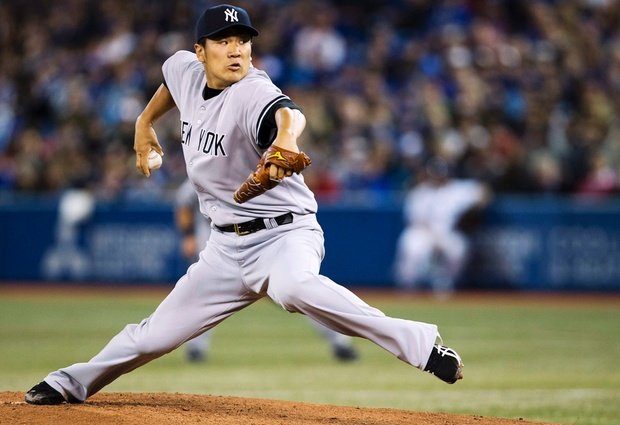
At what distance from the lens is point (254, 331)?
1398cm

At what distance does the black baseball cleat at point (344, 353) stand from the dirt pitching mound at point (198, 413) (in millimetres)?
4458

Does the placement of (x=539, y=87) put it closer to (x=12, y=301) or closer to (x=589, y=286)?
(x=589, y=286)

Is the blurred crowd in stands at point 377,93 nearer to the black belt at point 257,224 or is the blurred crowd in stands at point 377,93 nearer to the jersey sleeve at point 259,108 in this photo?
the black belt at point 257,224

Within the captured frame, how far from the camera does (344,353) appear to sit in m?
11.0

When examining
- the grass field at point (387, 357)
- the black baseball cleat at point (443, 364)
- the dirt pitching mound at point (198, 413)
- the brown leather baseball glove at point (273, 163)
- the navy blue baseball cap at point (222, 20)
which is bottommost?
the grass field at point (387, 357)

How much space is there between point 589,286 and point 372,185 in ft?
12.7

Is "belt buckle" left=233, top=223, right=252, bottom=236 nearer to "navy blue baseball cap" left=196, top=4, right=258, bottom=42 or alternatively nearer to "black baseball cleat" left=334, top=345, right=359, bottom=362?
"navy blue baseball cap" left=196, top=4, right=258, bottom=42

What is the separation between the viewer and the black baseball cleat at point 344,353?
11.0m

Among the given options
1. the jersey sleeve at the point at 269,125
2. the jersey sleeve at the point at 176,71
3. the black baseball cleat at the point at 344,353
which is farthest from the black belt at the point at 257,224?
the black baseball cleat at the point at 344,353

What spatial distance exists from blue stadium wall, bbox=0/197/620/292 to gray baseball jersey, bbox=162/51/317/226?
1206cm

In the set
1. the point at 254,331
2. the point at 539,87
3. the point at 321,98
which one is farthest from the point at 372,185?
the point at 254,331

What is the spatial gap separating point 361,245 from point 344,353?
24.9 feet

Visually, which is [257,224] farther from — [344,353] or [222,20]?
[344,353]

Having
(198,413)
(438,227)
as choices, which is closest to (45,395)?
(198,413)
